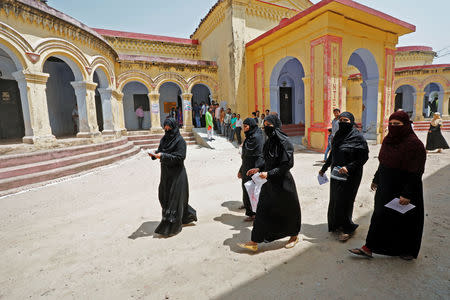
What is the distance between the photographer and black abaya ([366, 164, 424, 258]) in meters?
2.21

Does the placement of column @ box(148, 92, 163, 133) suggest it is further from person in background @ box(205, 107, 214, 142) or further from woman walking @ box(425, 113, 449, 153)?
woman walking @ box(425, 113, 449, 153)

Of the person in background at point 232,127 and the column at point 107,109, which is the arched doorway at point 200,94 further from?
the column at point 107,109

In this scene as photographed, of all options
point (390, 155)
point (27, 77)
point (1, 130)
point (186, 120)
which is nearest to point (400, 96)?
point (186, 120)

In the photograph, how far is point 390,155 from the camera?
7.50ft

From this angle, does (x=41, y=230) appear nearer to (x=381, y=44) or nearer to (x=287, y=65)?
(x=381, y=44)

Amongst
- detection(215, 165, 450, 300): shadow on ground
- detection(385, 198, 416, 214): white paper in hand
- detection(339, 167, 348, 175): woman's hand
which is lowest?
detection(215, 165, 450, 300): shadow on ground

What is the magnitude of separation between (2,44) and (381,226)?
27.1 ft

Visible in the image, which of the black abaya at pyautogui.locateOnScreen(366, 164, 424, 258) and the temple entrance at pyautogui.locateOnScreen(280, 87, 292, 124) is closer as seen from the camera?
the black abaya at pyautogui.locateOnScreen(366, 164, 424, 258)

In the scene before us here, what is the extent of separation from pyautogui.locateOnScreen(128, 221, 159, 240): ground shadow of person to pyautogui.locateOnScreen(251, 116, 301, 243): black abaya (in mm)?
1424

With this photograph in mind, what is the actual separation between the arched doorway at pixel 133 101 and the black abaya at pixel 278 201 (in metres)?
13.0

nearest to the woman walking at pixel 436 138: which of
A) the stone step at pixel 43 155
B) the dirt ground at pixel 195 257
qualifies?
the dirt ground at pixel 195 257

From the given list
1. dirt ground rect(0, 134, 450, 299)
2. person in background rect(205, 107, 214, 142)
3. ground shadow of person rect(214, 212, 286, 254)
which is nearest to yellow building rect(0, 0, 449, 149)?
person in background rect(205, 107, 214, 142)

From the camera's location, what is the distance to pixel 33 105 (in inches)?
254

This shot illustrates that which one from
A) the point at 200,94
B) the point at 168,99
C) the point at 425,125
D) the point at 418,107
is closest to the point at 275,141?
the point at 168,99
